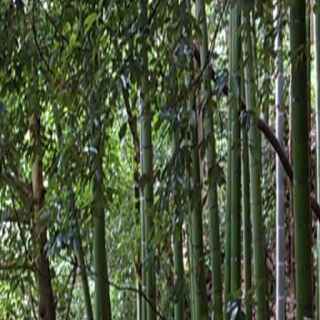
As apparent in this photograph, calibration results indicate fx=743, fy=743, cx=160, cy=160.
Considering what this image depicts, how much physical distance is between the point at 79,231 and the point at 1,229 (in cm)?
48

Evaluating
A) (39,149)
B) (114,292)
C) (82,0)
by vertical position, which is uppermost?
(82,0)

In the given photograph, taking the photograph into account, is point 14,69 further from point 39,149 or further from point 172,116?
point 172,116

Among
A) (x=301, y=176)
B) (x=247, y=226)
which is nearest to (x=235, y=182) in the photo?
(x=247, y=226)

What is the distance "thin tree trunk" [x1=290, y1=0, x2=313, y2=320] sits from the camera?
1.11 m

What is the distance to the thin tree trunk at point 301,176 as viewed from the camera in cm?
111

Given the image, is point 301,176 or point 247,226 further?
point 247,226

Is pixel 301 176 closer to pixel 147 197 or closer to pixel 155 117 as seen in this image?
pixel 155 117

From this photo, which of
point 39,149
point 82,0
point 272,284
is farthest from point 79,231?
point 272,284

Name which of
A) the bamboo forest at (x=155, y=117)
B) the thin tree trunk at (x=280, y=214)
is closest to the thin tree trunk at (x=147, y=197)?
the bamboo forest at (x=155, y=117)

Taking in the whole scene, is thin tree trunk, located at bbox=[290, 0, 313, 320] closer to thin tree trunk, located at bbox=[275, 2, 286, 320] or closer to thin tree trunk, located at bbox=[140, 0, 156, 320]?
thin tree trunk, located at bbox=[140, 0, 156, 320]

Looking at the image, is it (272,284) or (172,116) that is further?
(272,284)

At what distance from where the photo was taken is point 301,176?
3.62ft

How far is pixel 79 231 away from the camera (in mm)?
1408

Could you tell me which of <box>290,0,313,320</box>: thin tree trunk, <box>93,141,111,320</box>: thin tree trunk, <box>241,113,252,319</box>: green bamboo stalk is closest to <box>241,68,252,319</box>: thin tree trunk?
<box>241,113,252,319</box>: green bamboo stalk
